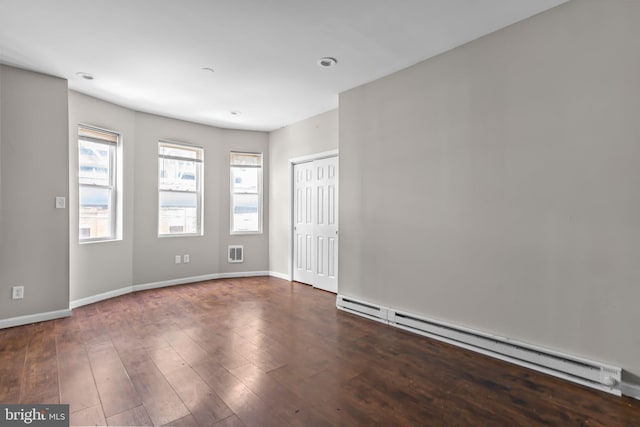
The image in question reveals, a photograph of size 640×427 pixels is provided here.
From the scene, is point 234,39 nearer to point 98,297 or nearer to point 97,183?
point 97,183

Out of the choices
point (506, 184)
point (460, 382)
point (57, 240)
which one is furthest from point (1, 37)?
point (460, 382)

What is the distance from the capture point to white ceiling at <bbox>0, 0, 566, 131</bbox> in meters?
2.43

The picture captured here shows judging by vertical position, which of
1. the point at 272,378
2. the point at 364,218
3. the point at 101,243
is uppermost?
the point at 364,218

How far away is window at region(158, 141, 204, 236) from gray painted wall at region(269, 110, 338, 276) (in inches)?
52.6

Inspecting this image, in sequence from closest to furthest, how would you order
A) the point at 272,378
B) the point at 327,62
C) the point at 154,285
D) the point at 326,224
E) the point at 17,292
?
the point at 272,378 → the point at 327,62 → the point at 17,292 → the point at 326,224 → the point at 154,285

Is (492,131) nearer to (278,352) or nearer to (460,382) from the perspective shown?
(460,382)

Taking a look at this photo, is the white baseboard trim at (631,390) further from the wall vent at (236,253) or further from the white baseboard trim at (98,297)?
the white baseboard trim at (98,297)

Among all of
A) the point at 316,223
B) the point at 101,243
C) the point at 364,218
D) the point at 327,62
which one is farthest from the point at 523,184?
the point at 101,243

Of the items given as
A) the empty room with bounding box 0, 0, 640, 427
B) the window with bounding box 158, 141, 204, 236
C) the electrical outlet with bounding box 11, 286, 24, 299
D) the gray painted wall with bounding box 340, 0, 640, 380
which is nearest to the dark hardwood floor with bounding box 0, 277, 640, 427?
the empty room with bounding box 0, 0, 640, 427

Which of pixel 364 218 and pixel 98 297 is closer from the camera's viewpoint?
pixel 364 218

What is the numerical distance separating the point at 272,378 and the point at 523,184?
2518 mm

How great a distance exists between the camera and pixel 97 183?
175 inches

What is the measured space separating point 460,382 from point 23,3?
430cm

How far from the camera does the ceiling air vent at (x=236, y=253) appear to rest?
5.96m
